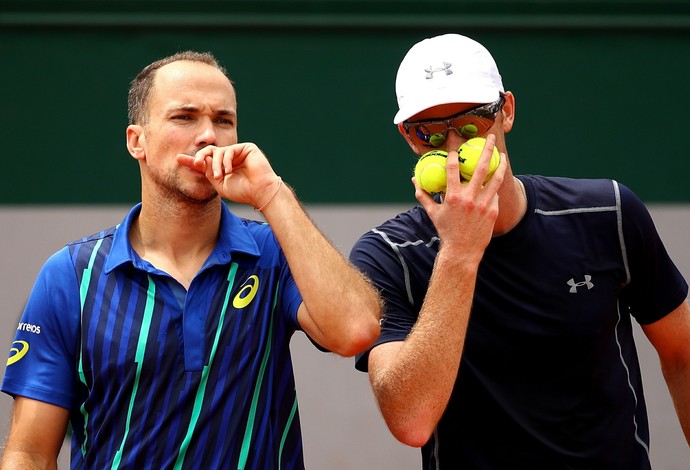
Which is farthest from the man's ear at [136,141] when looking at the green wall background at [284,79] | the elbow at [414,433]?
the green wall background at [284,79]

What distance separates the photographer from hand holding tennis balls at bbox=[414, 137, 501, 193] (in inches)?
113

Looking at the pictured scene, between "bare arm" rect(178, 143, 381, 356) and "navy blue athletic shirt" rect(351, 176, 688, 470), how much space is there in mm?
256

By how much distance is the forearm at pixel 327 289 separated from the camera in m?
2.71

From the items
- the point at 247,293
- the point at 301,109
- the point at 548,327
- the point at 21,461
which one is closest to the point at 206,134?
the point at 247,293

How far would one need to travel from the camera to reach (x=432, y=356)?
280cm

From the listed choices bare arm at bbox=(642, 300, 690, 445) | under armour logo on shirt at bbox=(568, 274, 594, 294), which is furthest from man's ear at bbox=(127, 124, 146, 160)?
bare arm at bbox=(642, 300, 690, 445)

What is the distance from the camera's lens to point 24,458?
2.72m

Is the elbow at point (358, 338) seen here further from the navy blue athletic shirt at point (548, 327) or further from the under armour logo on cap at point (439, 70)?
the under armour logo on cap at point (439, 70)

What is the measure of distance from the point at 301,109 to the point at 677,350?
279 cm

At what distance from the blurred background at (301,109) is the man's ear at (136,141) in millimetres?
2352

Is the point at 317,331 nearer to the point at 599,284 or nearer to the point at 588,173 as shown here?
the point at 599,284

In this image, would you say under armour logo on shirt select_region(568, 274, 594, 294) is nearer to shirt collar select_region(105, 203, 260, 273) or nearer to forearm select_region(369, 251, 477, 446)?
forearm select_region(369, 251, 477, 446)

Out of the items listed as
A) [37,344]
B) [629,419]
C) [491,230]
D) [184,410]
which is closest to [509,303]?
[491,230]

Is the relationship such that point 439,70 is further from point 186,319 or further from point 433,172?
point 186,319
